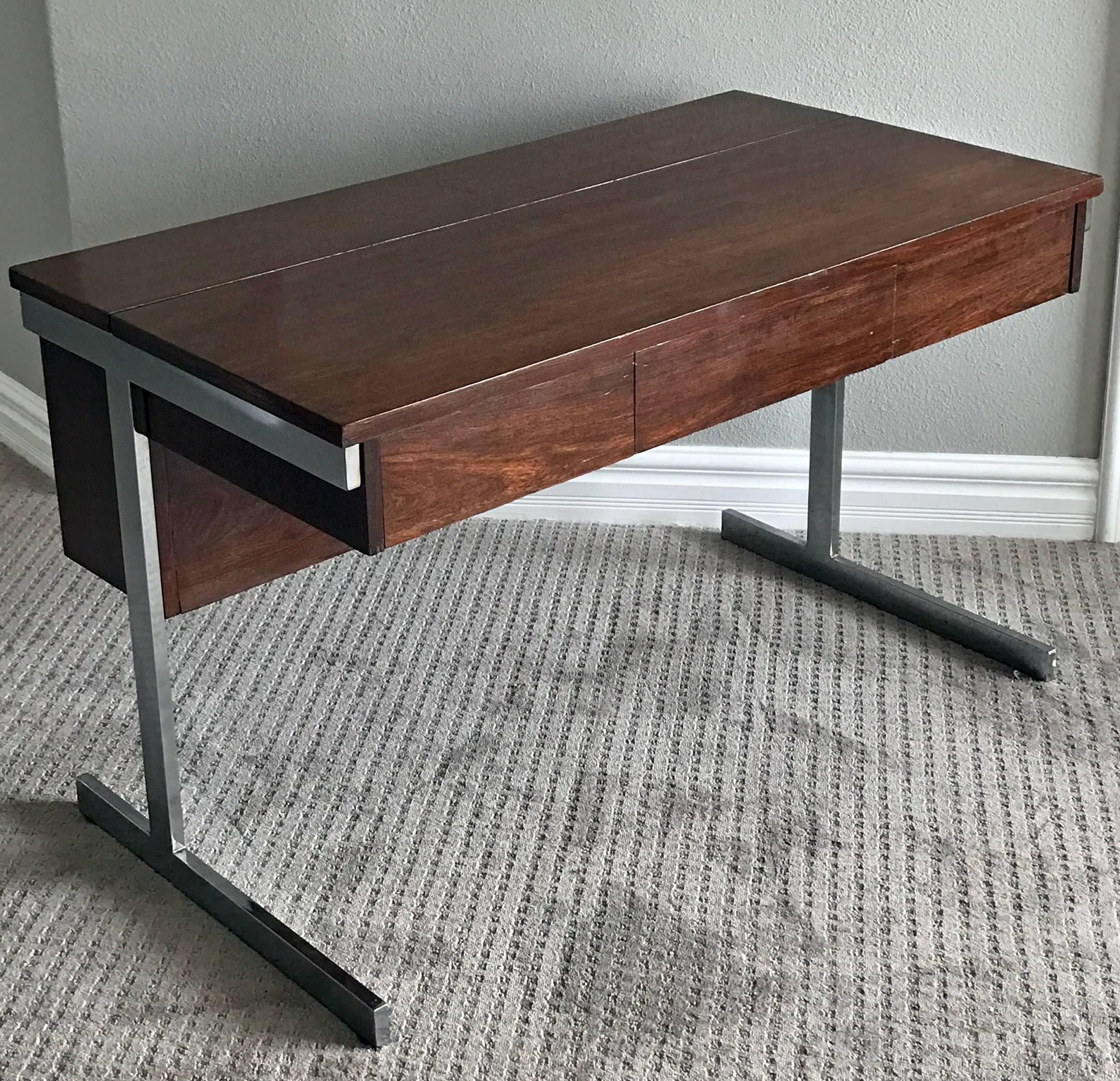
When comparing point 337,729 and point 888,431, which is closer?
point 337,729

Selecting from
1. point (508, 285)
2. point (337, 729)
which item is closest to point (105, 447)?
point (508, 285)

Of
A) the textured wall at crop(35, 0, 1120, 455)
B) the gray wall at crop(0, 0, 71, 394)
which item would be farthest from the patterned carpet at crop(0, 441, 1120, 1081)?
the textured wall at crop(35, 0, 1120, 455)

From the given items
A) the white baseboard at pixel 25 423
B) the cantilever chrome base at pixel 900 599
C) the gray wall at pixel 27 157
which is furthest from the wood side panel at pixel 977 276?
the white baseboard at pixel 25 423

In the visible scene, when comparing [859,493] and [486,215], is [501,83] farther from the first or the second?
[859,493]

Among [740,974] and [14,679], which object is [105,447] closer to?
[14,679]

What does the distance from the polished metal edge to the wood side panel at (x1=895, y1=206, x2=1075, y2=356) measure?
72cm

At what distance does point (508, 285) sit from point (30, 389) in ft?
4.87

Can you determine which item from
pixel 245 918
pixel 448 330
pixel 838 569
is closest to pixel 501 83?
pixel 838 569

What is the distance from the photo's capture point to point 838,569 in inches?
95.3

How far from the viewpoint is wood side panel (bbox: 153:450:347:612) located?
67.8 inches

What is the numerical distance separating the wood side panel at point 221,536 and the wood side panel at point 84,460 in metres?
0.06

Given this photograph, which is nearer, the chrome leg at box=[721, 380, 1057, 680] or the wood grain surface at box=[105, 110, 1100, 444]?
the wood grain surface at box=[105, 110, 1100, 444]

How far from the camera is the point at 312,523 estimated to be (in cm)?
146

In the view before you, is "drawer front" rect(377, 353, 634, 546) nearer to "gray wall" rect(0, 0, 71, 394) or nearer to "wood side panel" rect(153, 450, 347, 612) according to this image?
"wood side panel" rect(153, 450, 347, 612)
